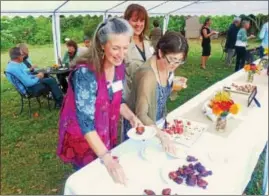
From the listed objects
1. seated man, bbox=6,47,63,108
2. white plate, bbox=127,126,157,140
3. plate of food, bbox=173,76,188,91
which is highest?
plate of food, bbox=173,76,188,91

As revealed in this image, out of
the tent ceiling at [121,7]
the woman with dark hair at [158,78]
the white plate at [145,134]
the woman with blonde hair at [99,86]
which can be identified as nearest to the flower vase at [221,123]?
the woman with dark hair at [158,78]

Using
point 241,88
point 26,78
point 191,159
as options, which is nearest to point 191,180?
point 191,159

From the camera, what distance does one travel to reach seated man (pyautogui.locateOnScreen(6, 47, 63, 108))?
3.81 m

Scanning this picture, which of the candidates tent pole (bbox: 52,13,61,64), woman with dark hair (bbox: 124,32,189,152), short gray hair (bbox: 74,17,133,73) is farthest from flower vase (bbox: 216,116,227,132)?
tent pole (bbox: 52,13,61,64)

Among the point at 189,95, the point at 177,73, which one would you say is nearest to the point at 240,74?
the point at 189,95

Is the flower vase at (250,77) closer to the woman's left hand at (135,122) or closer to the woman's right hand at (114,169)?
the woman's left hand at (135,122)

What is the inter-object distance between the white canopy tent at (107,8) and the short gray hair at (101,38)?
380 cm

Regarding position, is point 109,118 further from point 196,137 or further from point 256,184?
point 256,184

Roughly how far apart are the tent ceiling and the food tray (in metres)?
3.80

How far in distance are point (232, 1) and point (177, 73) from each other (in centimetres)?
221

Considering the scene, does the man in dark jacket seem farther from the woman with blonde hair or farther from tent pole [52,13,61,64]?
the woman with blonde hair

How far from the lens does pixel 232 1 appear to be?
682cm

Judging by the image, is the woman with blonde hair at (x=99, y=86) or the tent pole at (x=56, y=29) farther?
the tent pole at (x=56, y=29)

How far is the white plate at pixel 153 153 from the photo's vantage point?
4.50 ft
